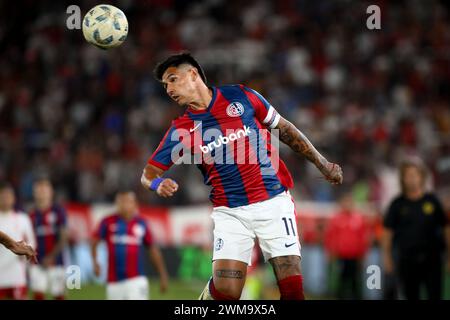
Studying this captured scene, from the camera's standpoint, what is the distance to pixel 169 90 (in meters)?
6.78

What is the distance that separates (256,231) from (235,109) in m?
0.96

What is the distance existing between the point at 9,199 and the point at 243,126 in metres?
4.28

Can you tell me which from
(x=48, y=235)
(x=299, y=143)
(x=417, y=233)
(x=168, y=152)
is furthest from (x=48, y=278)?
(x=299, y=143)

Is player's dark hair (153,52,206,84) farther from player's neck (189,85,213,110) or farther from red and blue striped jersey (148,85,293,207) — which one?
red and blue striped jersey (148,85,293,207)

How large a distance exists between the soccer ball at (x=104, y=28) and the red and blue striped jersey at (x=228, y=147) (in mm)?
1046

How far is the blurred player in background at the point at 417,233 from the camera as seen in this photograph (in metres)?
9.45

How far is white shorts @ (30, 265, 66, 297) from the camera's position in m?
10.8

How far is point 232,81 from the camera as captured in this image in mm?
19078

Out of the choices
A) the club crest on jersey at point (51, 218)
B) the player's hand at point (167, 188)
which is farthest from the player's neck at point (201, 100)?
the club crest on jersey at point (51, 218)

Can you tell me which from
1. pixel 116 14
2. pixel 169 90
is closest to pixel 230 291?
pixel 169 90

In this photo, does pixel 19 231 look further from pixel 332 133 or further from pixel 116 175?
pixel 332 133

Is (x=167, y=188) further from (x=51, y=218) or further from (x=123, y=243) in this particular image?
(x=51, y=218)

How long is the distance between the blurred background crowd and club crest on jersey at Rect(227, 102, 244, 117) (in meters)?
9.09
